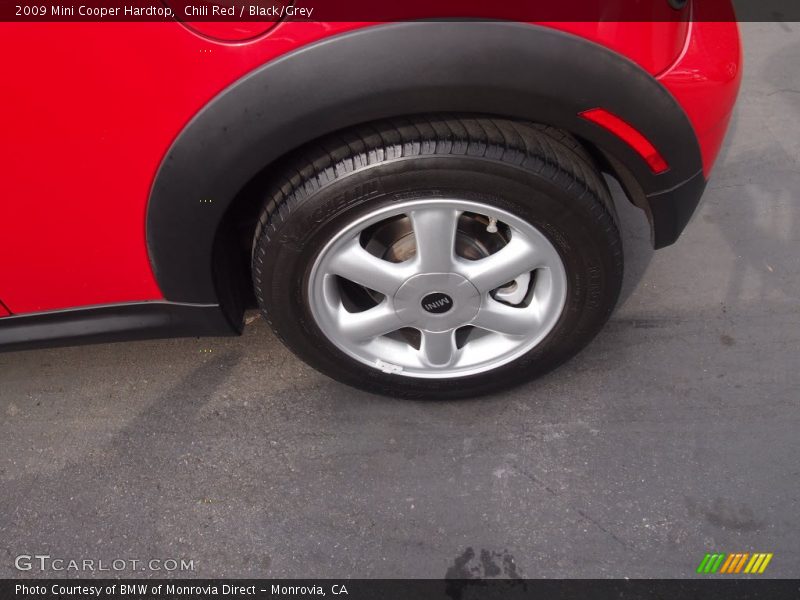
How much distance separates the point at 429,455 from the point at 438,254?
0.60 meters

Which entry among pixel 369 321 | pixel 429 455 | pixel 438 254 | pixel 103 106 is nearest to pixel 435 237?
pixel 438 254

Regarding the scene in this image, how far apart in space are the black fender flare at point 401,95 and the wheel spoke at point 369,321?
457 mm

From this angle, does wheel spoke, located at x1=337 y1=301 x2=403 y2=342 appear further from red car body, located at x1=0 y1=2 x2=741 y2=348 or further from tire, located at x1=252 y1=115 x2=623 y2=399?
red car body, located at x1=0 y1=2 x2=741 y2=348

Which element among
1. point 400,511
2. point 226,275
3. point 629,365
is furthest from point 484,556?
point 226,275

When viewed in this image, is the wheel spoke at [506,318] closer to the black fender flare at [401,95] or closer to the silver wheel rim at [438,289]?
the silver wheel rim at [438,289]

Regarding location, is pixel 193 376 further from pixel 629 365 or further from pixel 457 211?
pixel 629 365

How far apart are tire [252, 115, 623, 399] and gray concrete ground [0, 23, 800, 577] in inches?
7.1

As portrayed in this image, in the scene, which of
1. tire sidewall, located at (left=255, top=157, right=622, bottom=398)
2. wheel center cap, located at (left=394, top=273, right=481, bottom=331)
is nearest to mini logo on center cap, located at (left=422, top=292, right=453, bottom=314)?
wheel center cap, located at (left=394, top=273, right=481, bottom=331)

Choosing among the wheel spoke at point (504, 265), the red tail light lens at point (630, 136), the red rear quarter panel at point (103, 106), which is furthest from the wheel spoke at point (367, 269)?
the red tail light lens at point (630, 136)

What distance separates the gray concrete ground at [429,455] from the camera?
1678 millimetres

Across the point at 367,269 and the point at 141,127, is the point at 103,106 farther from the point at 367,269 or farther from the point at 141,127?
the point at 367,269

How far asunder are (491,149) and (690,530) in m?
1.08

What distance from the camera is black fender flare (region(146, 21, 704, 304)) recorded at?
1.29 m

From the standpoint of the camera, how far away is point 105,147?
136cm
